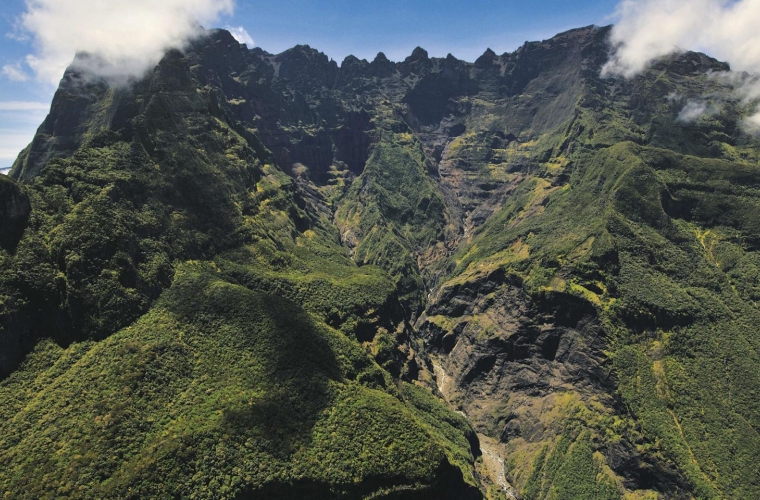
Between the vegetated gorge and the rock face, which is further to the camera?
the rock face

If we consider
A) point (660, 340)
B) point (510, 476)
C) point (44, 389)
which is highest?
point (660, 340)

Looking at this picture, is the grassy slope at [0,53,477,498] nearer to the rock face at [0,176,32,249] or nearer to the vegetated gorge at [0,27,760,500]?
the vegetated gorge at [0,27,760,500]

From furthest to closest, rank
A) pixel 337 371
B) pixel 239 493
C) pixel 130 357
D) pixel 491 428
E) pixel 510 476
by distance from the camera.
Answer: pixel 491 428, pixel 510 476, pixel 337 371, pixel 130 357, pixel 239 493

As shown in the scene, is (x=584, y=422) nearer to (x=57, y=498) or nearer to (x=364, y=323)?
(x=364, y=323)

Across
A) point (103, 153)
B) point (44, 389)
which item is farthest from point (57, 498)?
point (103, 153)

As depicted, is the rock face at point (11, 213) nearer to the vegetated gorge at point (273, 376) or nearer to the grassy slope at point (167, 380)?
the vegetated gorge at point (273, 376)

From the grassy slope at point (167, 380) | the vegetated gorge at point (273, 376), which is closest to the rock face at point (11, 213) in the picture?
the vegetated gorge at point (273, 376)

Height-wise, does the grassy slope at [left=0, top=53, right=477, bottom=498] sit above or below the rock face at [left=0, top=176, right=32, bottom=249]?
below

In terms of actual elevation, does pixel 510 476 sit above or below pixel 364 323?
below

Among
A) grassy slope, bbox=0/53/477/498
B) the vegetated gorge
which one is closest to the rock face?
the vegetated gorge

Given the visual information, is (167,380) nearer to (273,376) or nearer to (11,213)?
(273,376)

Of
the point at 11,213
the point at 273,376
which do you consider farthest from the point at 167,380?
the point at 11,213
